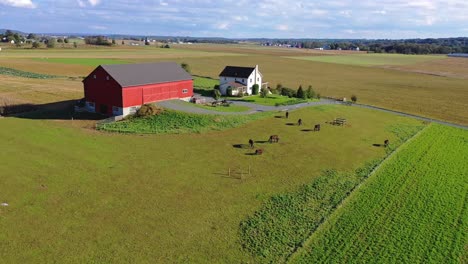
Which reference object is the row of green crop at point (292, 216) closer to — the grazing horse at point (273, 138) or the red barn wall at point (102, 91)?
the grazing horse at point (273, 138)

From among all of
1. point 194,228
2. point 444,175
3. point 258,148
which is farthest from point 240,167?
point 444,175

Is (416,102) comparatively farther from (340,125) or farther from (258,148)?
(258,148)

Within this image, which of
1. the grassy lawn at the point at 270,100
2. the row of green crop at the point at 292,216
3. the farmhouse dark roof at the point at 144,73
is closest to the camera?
the row of green crop at the point at 292,216

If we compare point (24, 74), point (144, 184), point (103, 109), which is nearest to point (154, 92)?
point (103, 109)

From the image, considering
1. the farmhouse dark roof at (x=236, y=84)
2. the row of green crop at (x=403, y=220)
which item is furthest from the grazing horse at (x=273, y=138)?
the farmhouse dark roof at (x=236, y=84)

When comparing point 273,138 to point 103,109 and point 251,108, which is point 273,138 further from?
point 103,109

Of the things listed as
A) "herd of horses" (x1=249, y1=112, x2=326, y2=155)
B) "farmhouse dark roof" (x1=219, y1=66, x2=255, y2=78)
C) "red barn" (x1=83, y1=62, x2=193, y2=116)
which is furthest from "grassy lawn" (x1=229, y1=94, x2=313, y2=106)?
"red barn" (x1=83, y1=62, x2=193, y2=116)
